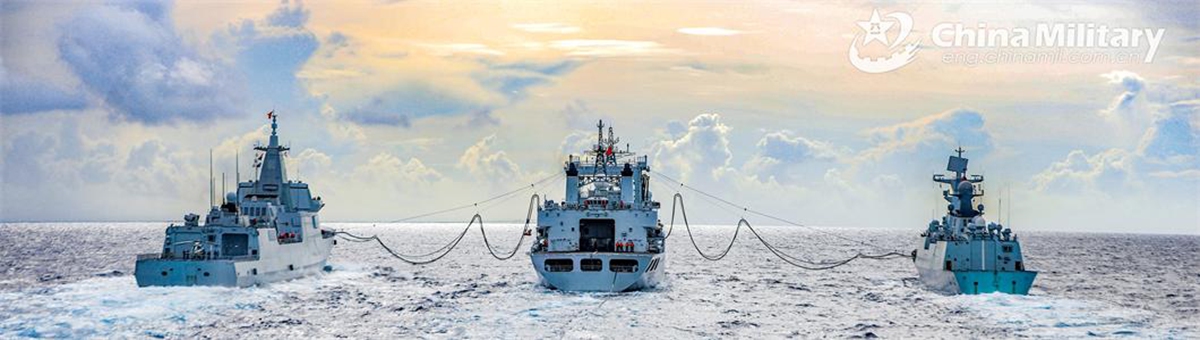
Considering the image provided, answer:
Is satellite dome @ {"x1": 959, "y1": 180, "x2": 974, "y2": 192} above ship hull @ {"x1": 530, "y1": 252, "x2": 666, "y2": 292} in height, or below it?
above

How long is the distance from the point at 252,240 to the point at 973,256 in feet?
155

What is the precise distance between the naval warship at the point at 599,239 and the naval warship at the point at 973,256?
737 inches

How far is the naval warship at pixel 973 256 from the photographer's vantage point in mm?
65875

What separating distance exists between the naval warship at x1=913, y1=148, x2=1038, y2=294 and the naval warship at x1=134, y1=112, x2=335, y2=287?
45.3 metres

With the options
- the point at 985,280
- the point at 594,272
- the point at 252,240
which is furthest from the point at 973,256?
the point at 252,240

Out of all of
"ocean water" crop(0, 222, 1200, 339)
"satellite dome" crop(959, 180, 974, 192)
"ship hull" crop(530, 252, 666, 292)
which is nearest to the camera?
"ocean water" crop(0, 222, 1200, 339)

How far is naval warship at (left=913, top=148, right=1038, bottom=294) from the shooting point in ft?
216

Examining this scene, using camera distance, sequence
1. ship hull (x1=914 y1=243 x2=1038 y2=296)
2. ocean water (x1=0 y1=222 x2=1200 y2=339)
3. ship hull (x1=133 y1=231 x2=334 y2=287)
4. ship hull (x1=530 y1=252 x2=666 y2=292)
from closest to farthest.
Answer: ocean water (x1=0 y1=222 x2=1200 y2=339)
ship hull (x1=914 y1=243 x2=1038 y2=296)
ship hull (x1=133 y1=231 x2=334 y2=287)
ship hull (x1=530 y1=252 x2=666 y2=292)

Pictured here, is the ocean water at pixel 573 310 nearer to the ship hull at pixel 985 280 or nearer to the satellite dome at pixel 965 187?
the ship hull at pixel 985 280

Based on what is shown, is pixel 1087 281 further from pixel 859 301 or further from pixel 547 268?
pixel 547 268

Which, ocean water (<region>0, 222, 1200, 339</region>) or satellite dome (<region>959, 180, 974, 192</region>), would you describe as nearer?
ocean water (<region>0, 222, 1200, 339</region>)

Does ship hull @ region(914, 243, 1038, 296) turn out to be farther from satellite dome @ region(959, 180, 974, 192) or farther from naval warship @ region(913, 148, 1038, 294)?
satellite dome @ region(959, 180, 974, 192)

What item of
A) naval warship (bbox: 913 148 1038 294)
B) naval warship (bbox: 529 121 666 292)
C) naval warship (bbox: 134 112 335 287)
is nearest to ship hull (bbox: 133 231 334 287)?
naval warship (bbox: 134 112 335 287)

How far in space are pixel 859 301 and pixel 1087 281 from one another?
3663cm
